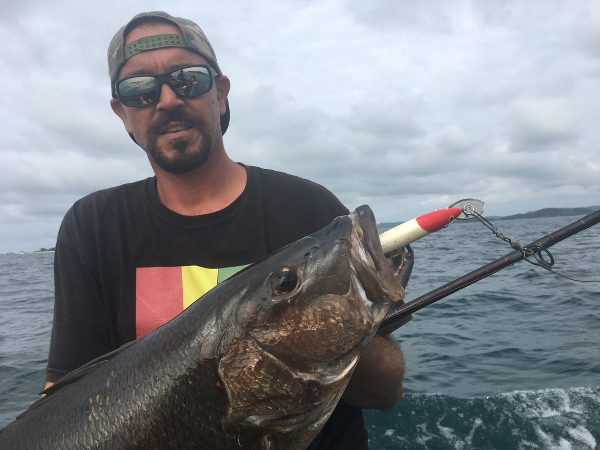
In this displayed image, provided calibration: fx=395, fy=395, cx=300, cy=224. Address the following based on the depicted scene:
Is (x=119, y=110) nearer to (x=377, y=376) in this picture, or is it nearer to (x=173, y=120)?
(x=173, y=120)

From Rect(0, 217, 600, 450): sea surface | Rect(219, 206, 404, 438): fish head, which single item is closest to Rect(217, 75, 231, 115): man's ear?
Rect(219, 206, 404, 438): fish head

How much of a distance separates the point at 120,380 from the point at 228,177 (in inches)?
57.5

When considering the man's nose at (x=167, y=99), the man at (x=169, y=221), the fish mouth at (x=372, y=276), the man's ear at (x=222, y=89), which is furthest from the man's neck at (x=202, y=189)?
the fish mouth at (x=372, y=276)

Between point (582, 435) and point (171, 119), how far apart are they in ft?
17.7

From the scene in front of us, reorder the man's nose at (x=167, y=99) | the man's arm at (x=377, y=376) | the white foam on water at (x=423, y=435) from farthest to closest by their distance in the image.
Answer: the white foam on water at (x=423, y=435) < the man's nose at (x=167, y=99) < the man's arm at (x=377, y=376)

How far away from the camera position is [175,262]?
243cm

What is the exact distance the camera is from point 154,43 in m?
2.53

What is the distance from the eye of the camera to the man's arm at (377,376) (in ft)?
6.97

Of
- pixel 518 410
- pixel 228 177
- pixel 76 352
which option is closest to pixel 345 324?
pixel 228 177

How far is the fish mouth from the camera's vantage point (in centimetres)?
134

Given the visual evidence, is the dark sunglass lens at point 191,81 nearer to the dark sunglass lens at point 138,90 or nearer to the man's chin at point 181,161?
the dark sunglass lens at point 138,90

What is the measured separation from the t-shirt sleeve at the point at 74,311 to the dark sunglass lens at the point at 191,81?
43.0 inches

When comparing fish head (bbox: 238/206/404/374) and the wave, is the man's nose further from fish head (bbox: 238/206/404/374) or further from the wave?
the wave

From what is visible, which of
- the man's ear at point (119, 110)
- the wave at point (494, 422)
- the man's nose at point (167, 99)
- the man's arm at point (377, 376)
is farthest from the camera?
the wave at point (494, 422)
